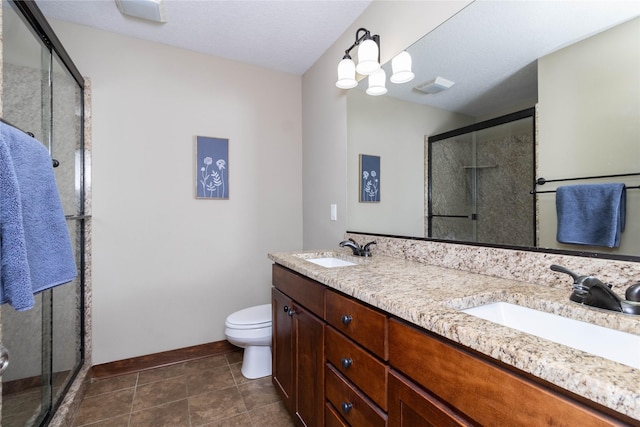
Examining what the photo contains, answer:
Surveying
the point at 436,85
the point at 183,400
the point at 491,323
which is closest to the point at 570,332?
the point at 491,323

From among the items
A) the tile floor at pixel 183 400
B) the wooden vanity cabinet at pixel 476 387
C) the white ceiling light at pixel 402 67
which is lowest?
the tile floor at pixel 183 400

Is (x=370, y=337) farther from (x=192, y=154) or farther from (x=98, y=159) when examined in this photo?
(x=98, y=159)

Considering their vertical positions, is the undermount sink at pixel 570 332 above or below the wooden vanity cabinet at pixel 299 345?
above

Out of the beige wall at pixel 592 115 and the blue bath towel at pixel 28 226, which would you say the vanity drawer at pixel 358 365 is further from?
the blue bath towel at pixel 28 226

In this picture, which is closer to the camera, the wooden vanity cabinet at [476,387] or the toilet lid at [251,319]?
the wooden vanity cabinet at [476,387]

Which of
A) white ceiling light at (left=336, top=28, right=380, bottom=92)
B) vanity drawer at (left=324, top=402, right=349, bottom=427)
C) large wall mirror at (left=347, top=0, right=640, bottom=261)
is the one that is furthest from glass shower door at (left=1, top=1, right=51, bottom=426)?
large wall mirror at (left=347, top=0, right=640, bottom=261)

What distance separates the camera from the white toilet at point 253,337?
1965mm

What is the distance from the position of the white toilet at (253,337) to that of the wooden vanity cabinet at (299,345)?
24 cm

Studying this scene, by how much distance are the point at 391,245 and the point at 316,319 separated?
684 millimetres

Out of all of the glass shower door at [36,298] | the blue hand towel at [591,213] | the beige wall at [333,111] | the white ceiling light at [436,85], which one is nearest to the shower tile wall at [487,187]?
the blue hand towel at [591,213]

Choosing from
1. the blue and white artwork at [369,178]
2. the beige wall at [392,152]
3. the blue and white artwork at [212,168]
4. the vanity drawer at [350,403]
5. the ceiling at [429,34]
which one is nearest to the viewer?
the vanity drawer at [350,403]

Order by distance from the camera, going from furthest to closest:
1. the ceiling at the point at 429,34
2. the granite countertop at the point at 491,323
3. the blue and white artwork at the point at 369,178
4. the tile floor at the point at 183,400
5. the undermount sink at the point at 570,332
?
the blue and white artwork at the point at 369,178 < the tile floor at the point at 183,400 < the ceiling at the point at 429,34 < the undermount sink at the point at 570,332 < the granite countertop at the point at 491,323

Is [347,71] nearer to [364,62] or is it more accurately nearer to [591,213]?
[364,62]

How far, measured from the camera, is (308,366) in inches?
52.4
